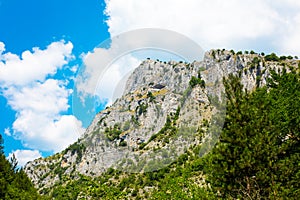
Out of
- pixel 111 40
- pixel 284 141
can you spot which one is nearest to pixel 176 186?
pixel 284 141

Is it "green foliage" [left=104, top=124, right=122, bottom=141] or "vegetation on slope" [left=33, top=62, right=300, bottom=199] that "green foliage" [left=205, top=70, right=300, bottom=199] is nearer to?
"vegetation on slope" [left=33, top=62, right=300, bottom=199]

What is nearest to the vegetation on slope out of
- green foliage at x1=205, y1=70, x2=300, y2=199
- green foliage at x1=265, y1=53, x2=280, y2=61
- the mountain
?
green foliage at x1=205, y1=70, x2=300, y2=199

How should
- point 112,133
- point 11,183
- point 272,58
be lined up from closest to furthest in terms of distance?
point 11,183
point 112,133
point 272,58

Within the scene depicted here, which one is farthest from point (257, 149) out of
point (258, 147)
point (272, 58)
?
point (272, 58)


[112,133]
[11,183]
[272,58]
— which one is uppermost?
[272,58]

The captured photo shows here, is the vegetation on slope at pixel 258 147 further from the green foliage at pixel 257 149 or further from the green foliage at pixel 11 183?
the green foliage at pixel 11 183

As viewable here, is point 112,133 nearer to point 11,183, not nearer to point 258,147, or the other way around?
point 11,183

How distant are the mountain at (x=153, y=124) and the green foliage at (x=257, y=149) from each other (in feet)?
6.52

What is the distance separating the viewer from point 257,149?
17.1 meters

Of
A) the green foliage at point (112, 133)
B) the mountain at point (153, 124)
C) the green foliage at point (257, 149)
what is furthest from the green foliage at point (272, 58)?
the green foliage at point (257, 149)

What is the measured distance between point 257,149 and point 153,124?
241 ft

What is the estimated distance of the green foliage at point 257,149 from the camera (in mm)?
15953

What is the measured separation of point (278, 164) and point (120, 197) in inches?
620

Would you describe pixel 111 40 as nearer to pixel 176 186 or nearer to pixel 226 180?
pixel 226 180
